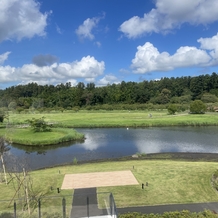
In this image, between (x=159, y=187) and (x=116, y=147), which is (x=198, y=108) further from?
(x=159, y=187)

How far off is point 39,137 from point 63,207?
105ft

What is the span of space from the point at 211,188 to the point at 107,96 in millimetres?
105226

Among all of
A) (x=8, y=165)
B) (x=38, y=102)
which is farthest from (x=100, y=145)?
(x=38, y=102)

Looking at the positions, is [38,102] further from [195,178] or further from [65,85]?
[195,178]

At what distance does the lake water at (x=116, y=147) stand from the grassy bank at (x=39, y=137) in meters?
1.48

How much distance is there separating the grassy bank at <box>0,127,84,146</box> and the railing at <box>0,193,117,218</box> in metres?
27.2

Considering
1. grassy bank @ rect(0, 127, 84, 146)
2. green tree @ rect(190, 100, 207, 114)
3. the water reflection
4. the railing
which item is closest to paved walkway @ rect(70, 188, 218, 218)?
the railing

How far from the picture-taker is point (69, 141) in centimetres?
4112

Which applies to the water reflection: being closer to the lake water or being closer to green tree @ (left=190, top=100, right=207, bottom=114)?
the lake water

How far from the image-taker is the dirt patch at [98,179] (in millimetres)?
16969

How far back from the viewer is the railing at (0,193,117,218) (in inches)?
430

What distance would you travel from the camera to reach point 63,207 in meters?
11.2

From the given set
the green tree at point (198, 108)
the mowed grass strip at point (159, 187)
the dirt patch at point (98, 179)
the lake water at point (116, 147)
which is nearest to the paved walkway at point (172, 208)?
the mowed grass strip at point (159, 187)

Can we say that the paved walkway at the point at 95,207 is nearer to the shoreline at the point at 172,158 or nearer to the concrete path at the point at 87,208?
the concrete path at the point at 87,208
